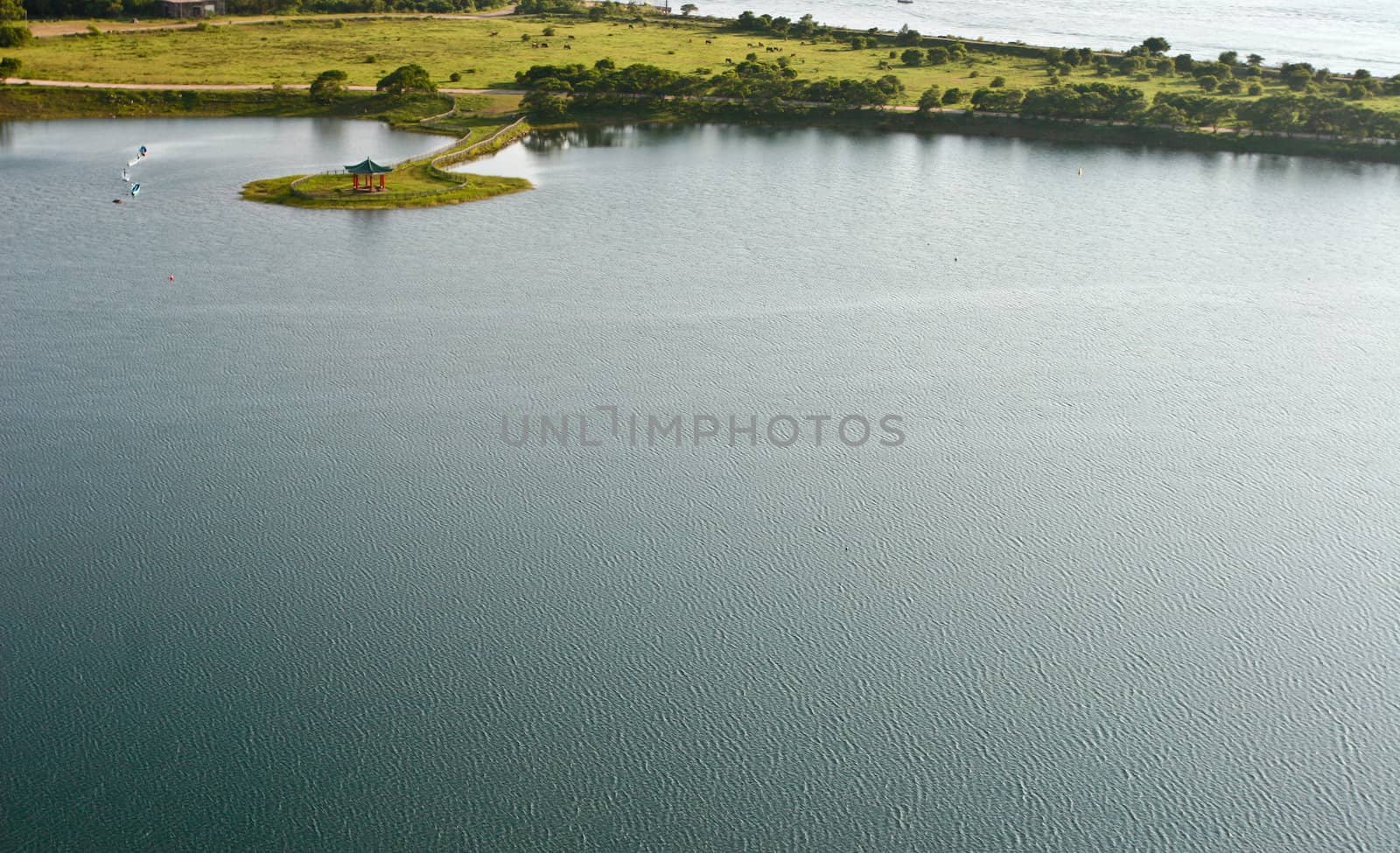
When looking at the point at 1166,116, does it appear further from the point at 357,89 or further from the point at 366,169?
the point at 357,89

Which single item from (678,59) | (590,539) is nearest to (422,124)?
(678,59)

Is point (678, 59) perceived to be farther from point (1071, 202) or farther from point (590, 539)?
point (590, 539)

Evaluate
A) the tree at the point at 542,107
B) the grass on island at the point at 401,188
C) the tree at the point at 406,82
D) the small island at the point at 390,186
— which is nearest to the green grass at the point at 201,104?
the tree at the point at 406,82

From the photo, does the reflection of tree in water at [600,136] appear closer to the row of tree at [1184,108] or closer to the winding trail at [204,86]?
the winding trail at [204,86]

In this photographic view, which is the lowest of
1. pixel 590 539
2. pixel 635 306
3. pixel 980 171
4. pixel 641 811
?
pixel 641 811

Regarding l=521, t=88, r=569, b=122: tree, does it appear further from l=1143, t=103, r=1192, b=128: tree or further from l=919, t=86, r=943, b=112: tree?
l=1143, t=103, r=1192, b=128: tree

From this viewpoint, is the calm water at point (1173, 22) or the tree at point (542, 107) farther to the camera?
the calm water at point (1173, 22)
